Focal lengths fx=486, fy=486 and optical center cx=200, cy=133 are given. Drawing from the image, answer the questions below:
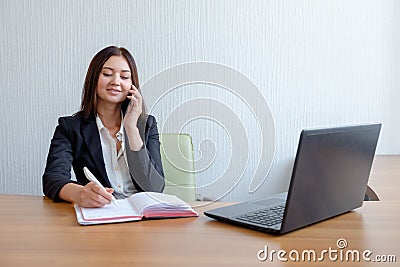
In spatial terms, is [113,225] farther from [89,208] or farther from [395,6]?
[395,6]

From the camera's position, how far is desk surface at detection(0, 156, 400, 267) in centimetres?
94

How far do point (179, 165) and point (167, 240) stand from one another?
1033 mm

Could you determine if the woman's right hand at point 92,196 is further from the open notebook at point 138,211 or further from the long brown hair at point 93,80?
the long brown hair at point 93,80

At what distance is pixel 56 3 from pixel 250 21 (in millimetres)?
971

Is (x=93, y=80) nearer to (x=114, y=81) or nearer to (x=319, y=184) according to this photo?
(x=114, y=81)

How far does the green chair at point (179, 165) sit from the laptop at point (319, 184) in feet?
2.39

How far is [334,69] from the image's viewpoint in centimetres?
250

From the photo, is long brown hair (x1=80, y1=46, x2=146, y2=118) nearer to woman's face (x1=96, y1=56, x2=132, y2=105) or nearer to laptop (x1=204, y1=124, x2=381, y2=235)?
woman's face (x1=96, y1=56, x2=132, y2=105)

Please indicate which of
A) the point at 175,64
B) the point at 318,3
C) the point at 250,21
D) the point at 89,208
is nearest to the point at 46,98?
the point at 175,64

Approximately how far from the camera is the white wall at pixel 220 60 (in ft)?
7.95

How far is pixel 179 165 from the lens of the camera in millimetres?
2094

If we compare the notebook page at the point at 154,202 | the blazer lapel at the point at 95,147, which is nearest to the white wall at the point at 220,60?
the blazer lapel at the point at 95,147
